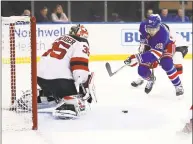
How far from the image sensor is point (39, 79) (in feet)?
10.3

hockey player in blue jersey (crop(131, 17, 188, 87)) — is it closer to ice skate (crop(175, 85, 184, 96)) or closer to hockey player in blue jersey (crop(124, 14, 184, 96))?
hockey player in blue jersey (crop(124, 14, 184, 96))

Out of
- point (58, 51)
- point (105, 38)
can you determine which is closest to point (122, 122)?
point (58, 51)

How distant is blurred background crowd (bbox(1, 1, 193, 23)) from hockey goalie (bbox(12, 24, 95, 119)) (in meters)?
3.60

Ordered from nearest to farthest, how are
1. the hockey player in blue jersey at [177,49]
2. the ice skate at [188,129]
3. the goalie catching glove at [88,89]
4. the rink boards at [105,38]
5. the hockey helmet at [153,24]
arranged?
the ice skate at [188,129] → the goalie catching glove at [88,89] → the hockey helmet at [153,24] → the hockey player in blue jersey at [177,49] → the rink boards at [105,38]

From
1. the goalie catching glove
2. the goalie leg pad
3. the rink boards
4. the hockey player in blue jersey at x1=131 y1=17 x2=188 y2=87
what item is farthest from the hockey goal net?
the rink boards

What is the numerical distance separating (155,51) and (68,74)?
2.99ft

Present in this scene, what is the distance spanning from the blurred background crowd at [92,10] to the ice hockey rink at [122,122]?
2727 millimetres

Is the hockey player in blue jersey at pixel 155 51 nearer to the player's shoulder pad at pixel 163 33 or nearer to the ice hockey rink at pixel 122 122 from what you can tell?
the player's shoulder pad at pixel 163 33

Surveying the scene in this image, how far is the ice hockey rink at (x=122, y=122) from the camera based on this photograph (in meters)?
2.54

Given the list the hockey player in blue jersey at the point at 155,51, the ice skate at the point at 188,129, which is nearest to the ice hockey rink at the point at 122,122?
the ice skate at the point at 188,129

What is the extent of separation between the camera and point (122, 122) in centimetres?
299

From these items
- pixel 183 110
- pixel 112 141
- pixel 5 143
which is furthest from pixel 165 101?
pixel 5 143

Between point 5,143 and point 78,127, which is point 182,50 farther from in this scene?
point 5,143

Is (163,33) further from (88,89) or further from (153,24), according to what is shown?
(88,89)
